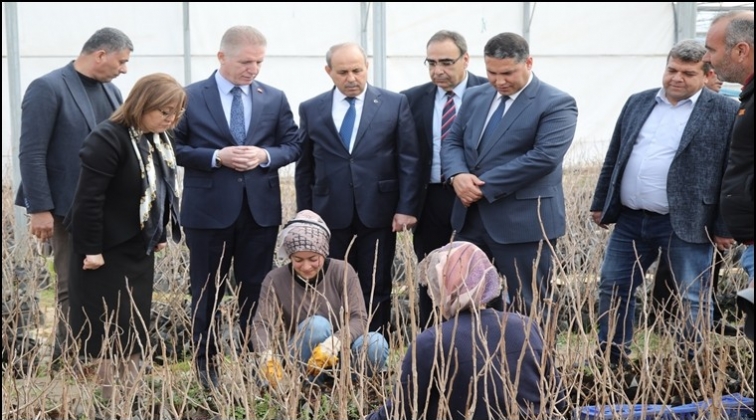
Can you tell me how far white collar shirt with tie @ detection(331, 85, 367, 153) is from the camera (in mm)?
5133

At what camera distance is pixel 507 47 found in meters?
4.61

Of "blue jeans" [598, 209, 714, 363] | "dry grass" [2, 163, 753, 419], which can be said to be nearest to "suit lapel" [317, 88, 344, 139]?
"dry grass" [2, 163, 753, 419]

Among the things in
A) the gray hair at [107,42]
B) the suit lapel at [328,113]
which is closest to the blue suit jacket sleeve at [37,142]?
the gray hair at [107,42]

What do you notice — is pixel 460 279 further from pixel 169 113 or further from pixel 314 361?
pixel 169 113

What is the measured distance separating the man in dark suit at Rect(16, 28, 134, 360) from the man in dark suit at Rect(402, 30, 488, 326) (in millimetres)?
1473

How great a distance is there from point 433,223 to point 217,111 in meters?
1.19

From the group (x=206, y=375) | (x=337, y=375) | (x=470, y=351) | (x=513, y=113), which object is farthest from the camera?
(x=513, y=113)

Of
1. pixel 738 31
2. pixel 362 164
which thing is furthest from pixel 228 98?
pixel 738 31

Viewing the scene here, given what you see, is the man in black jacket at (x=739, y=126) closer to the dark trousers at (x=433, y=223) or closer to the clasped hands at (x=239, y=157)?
the dark trousers at (x=433, y=223)

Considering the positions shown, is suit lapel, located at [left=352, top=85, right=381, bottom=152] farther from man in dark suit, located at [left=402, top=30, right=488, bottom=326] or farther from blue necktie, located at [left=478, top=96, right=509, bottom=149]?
blue necktie, located at [left=478, top=96, right=509, bottom=149]

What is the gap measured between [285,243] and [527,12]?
A: 30.3ft

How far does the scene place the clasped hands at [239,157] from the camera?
4.78 meters

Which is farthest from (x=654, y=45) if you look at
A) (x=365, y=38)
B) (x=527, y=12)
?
(x=365, y=38)

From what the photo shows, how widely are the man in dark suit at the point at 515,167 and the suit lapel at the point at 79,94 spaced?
66.1 inches
